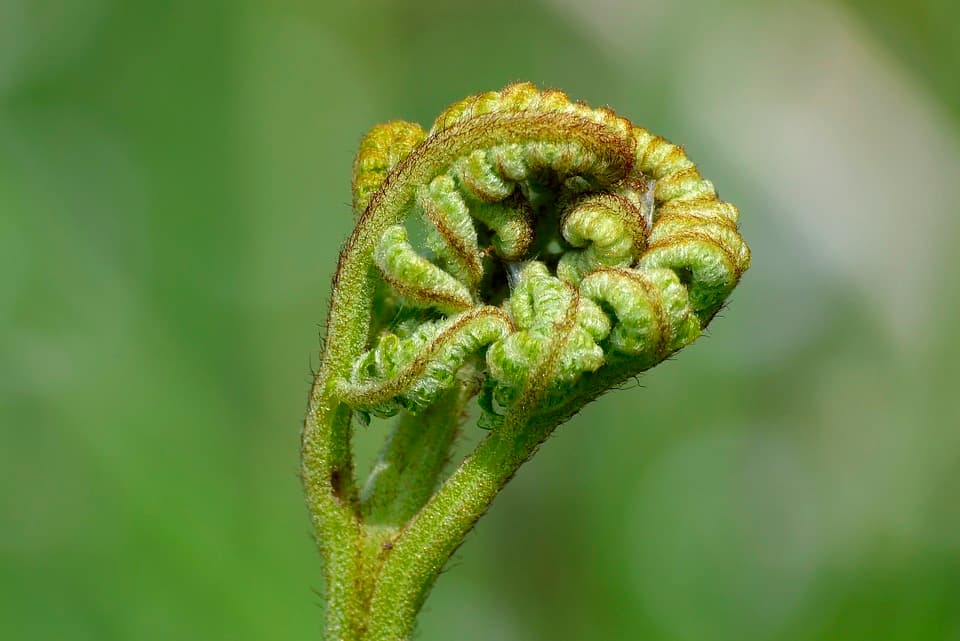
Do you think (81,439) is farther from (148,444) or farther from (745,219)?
(745,219)

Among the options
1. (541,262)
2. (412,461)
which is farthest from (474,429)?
(541,262)

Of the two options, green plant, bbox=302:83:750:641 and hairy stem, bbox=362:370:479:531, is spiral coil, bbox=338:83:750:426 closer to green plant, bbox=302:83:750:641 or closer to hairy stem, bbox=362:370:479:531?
green plant, bbox=302:83:750:641

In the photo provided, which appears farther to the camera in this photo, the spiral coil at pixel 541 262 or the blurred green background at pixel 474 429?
the blurred green background at pixel 474 429

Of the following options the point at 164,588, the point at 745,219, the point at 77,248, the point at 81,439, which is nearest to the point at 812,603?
the point at 745,219

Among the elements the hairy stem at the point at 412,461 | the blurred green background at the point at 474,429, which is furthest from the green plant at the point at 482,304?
the blurred green background at the point at 474,429

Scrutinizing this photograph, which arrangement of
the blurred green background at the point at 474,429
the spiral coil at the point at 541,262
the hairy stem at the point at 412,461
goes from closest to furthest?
the spiral coil at the point at 541,262 < the hairy stem at the point at 412,461 < the blurred green background at the point at 474,429

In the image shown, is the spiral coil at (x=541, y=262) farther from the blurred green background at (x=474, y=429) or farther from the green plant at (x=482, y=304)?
the blurred green background at (x=474, y=429)

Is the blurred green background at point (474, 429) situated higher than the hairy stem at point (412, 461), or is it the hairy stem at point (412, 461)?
the blurred green background at point (474, 429)
